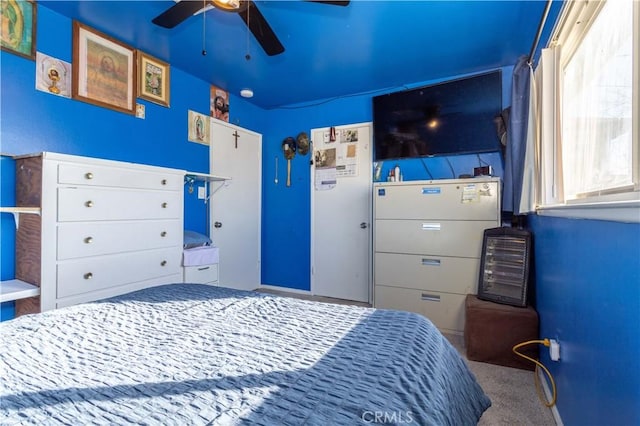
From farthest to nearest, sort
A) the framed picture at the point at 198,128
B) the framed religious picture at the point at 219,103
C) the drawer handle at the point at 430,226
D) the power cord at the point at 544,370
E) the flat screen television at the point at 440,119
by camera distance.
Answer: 1. the framed religious picture at the point at 219,103
2. the framed picture at the point at 198,128
3. the flat screen television at the point at 440,119
4. the drawer handle at the point at 430,226
5. the power cord at the point at 544,370

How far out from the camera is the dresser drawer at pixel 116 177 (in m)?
1.73

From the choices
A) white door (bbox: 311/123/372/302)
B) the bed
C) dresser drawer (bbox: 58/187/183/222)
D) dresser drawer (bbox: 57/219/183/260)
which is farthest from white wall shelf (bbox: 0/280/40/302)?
white door (bbox: 311/123/372/302)

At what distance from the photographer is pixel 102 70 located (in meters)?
2.35

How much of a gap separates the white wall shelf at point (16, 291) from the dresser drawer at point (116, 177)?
621mm

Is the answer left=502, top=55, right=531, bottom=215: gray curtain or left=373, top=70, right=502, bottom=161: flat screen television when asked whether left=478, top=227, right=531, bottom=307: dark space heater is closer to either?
left=502, top=55, right=531, bottom=215: gray curtain

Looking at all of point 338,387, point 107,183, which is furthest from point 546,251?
point 107,183

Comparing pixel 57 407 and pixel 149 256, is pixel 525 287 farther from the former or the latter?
pixel 149 256

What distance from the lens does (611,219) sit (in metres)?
0.89

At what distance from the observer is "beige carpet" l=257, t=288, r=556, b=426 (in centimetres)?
150

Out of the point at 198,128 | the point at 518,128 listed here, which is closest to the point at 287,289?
the point at 198,128

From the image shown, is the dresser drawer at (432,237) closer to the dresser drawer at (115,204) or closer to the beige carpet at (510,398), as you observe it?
the beige carpet at (510,398)

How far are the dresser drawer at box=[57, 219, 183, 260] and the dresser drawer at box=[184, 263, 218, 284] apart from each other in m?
0.25

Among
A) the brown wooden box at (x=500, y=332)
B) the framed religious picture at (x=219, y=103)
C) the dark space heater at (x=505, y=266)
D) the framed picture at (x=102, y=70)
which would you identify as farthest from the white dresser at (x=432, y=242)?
the framed picture at (x=102, y=70)

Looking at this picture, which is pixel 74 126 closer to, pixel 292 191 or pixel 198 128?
pixel 198 128
